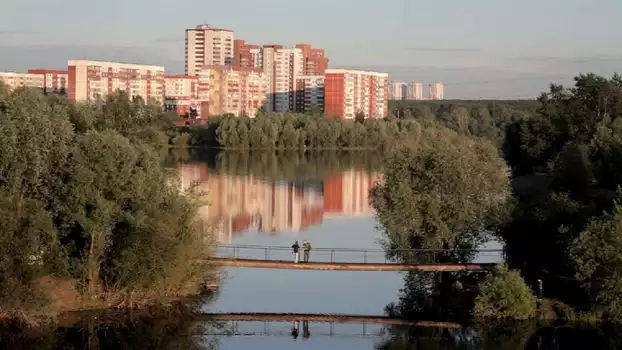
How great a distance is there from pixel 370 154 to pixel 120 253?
67590 millimetres

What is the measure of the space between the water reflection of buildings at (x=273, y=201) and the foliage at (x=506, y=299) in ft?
39.6

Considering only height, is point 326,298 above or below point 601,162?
below

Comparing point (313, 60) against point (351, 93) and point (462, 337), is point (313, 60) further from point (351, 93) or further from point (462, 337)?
point (462, 337)

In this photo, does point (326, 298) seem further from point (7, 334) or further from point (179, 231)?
point (7, 334)

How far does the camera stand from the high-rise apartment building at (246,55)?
149950 mm

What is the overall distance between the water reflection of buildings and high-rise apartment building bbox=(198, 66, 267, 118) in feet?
193

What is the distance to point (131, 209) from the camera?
74.5ft

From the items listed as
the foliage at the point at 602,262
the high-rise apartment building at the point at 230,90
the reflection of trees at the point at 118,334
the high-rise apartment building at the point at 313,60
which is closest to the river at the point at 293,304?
the reflection of trees at the point at 118,334

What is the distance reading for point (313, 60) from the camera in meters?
152

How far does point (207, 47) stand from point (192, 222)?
134 meters

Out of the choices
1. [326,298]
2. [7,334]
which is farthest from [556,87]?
[7,334]

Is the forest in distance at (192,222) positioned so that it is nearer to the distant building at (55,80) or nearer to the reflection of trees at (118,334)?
the reflection of trees at (118,334)

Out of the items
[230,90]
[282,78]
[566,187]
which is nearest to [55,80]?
[230,90]

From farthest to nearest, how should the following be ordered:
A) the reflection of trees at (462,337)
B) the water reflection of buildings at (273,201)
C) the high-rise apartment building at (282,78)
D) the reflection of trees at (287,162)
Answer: the high-rise apartment building at (282,78) → the reflection of trees at (287,162) → the water reflection of buildings at (273,201) → the reflection of trees at (462,337)
